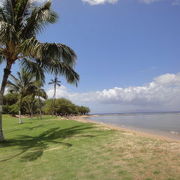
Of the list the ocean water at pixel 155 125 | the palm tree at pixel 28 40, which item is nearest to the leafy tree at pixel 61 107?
the ocean water at pixel 155 125

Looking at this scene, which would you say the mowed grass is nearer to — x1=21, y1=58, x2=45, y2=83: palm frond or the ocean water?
x1=21, y1=58, x2=45, y2=83: palm frond

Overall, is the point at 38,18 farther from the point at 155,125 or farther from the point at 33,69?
the point at 155,125

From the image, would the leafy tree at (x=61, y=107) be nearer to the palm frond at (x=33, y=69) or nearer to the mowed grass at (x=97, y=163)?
the palm frond at (x=33, y=69)

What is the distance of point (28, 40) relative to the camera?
24.3 feet

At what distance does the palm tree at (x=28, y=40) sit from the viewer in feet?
24.2

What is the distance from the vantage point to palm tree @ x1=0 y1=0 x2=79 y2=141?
739 cm

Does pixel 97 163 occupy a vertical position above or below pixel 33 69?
below

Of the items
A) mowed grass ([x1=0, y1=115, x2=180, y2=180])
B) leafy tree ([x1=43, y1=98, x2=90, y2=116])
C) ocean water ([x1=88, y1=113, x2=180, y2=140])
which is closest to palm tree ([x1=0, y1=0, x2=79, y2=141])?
mowed grass ([x1=0, y1=115, x2=180, y2=180])

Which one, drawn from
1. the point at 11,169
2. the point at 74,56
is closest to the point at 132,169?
the point at 11,169

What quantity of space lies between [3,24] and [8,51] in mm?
1164

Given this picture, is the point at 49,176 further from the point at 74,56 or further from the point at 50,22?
the point at 50,22

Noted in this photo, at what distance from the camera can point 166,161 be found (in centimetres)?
424

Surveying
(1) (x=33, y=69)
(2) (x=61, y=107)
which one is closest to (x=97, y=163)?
(1) (x=33, y=69)

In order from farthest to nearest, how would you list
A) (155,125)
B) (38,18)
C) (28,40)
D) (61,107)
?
(61,107)
(155,125)
(38,18)
(28,40)
